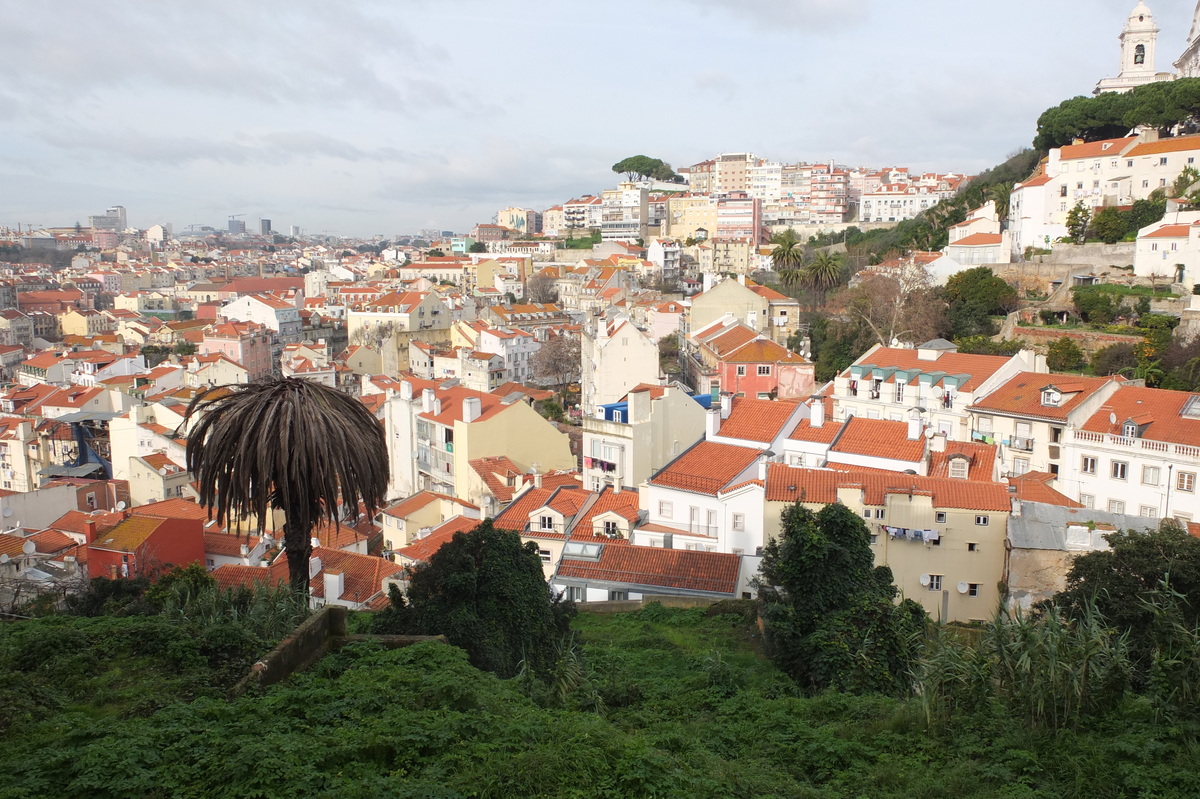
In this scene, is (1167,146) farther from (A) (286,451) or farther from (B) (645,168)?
(B) (645,168)

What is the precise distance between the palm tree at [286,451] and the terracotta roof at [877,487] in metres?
12.9

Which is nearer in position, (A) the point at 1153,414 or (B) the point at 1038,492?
(B) the point at 1038,492

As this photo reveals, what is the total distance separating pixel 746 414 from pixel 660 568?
366 inches

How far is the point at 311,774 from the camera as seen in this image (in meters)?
7.54

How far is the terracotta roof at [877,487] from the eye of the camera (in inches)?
934

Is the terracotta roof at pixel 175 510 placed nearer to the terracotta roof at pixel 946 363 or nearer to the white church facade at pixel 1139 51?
the terracotta roof at pixel 946 363

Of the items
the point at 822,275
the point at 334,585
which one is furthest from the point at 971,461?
the point at 822,275

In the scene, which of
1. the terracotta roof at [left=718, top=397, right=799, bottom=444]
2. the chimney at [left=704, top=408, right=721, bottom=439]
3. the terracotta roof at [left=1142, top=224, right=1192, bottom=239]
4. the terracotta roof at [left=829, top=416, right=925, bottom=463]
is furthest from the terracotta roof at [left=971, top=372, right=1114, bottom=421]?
the terracotta roof at [left=1142, top=224, right=1192, bottom=239]

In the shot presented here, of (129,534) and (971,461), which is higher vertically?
(971,461)

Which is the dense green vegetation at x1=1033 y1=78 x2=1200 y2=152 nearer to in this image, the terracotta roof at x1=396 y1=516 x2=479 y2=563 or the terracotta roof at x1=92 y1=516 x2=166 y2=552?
the terracotta roof at x1=396 y1=516 x2=479 y2=563

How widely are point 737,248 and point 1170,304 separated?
7299 centimetres

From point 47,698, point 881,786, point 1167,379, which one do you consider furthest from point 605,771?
point 1167,379

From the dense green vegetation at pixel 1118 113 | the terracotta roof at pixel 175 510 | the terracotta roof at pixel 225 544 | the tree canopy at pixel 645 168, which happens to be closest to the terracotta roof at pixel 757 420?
the terracotta roof at pixel 225 544

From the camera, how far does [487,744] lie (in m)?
8.49
